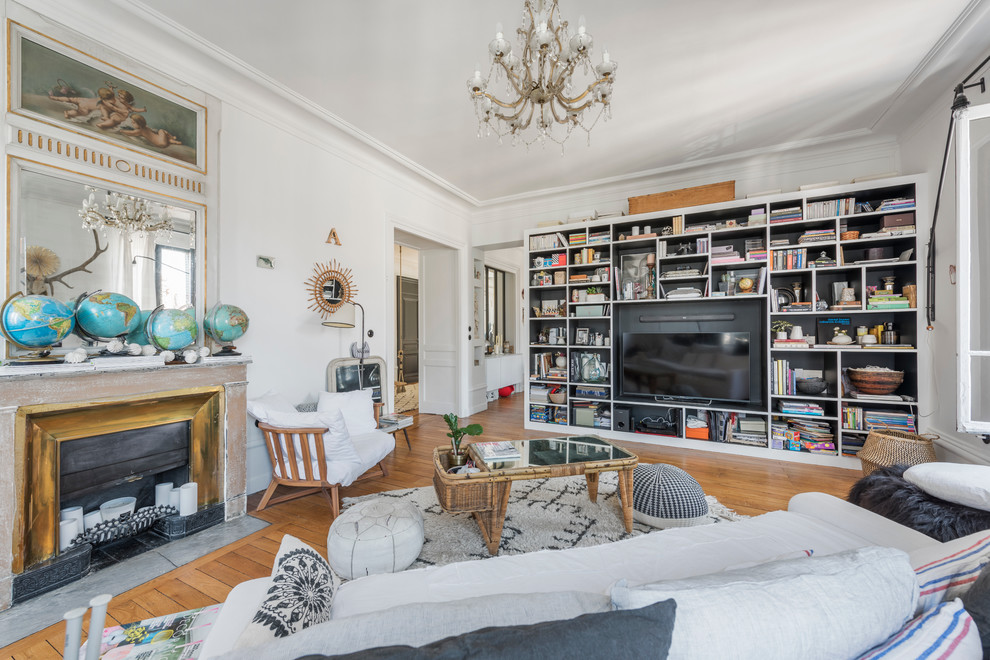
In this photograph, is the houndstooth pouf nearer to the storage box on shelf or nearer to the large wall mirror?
the storage box on shelf

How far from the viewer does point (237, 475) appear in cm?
256

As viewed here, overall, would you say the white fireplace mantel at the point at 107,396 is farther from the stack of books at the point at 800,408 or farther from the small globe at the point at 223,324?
the stack of books at the point at 800,408

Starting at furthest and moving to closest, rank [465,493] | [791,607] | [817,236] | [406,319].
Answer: [406,319], [817,236], [465,493], [791,607]

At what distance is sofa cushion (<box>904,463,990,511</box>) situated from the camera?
1341 mm

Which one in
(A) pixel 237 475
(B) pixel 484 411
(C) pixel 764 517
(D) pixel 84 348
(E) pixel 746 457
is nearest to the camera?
(C) pixel 764 517

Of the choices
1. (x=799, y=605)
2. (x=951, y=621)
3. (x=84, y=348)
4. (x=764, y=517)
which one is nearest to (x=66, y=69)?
(x=84, y=348)

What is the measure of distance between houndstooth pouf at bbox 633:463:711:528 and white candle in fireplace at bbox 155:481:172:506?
279 cm

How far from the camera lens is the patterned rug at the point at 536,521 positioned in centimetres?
216

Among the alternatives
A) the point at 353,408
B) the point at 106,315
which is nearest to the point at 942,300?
the point at 353,408

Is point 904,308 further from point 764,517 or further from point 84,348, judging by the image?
point 84,348

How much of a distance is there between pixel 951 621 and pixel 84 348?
10.1 feet

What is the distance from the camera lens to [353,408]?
3.18m

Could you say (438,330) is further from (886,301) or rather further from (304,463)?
(886,301)

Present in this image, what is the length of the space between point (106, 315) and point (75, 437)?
61 cm
